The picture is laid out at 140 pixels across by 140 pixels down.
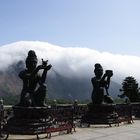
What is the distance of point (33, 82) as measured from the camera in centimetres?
1458

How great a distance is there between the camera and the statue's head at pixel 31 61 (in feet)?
47.9

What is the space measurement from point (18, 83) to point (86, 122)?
98.0m

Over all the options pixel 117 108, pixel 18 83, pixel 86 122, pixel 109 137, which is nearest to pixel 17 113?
pixel 109 137

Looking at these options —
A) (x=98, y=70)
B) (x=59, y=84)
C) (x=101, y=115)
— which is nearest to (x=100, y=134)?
(x=101, y=115)

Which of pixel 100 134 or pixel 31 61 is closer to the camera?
pixel 31 61

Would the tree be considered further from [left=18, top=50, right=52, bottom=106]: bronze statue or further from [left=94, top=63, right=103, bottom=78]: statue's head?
[left=18, top=50, right=52, bottom=106]: bronze statue

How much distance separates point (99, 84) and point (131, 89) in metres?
21.6

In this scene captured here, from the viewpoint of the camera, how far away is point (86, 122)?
18.2 m

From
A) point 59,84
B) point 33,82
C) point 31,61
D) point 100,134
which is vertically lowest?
point 100,134

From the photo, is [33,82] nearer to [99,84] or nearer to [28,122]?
[28,122]

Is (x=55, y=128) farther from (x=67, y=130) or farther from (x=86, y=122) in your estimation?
(x=86, y=122)

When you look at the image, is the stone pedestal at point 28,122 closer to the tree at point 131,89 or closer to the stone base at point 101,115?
the stone base at point 101,115

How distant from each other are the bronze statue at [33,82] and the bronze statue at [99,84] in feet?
Answer: 14.8

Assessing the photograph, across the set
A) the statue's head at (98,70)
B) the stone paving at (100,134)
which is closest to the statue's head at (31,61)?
the stone paving at (100,134)
